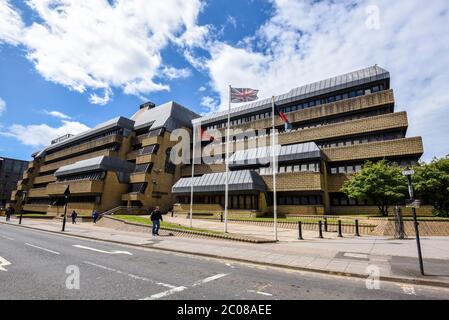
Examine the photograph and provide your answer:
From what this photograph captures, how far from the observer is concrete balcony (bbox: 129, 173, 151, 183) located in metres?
42.3

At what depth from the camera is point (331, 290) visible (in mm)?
5980

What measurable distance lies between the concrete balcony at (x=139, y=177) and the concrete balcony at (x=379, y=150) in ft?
93.5

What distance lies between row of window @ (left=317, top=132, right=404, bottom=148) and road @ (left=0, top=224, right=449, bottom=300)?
30.0 m

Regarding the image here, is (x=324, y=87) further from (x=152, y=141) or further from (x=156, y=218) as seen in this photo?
(x=156, y=218)

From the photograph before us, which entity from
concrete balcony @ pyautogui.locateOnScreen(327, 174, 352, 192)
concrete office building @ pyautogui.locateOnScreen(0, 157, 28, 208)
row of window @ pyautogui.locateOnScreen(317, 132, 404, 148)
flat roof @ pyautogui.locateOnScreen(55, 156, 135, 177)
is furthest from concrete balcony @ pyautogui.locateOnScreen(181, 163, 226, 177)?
concrete office building @ pyautogui.locateOnScreen(0, 157, 28, 208)

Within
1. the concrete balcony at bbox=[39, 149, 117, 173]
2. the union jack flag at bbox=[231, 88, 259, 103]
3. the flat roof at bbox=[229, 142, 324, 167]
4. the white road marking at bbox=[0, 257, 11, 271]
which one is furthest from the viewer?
the concrete balcony at bbox=[39, 149, 117, 173]

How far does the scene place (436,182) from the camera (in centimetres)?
2167

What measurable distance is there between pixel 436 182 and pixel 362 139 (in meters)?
12.3

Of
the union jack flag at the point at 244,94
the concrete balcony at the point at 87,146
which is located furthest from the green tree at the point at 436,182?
the concrete balcony at the point at 87,146

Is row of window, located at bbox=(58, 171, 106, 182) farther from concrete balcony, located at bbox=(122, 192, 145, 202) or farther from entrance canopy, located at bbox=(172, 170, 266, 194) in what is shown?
entrance canopy, located at bbox=(172, 170, 266, 194)

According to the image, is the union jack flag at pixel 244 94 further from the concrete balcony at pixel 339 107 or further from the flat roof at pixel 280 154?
the concrete balcony at pixel 339 107

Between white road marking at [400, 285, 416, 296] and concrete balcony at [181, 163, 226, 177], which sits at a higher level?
concrete balcony at [181, 163, 226, 177]
